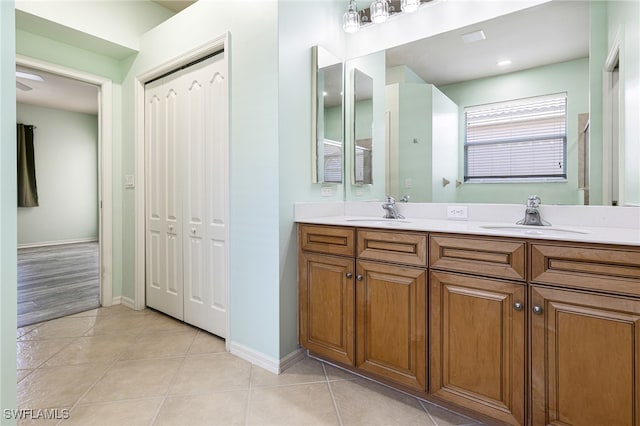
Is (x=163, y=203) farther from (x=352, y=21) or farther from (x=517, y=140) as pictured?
(x=517, y=140)

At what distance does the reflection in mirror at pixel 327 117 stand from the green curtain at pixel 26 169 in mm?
6602

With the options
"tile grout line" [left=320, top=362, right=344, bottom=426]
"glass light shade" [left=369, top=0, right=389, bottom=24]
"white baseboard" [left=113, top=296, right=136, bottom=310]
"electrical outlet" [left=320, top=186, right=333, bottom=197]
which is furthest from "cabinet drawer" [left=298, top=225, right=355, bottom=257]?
"white baseboard" [left=113, top=296, right=136, bottom=310]

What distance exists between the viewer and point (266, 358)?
6.48 feet

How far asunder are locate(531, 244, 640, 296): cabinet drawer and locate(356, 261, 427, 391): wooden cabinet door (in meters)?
0.47

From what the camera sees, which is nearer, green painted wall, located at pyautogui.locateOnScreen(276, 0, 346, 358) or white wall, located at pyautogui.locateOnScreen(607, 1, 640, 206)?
white wall, located at pyautogui.locateOnScreen(607, 1, 640, 206)

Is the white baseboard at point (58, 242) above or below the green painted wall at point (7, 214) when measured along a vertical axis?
below

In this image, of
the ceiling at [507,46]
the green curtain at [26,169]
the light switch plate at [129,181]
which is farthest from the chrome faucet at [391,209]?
the green curtain at [26,169]

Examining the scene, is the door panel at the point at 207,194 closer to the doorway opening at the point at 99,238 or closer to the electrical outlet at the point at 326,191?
the electrical outlet at the point at 326,191

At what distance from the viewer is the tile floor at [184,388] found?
5.00 feet

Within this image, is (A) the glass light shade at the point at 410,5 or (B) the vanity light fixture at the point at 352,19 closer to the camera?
(A) the glass light shade at the point at 410,5

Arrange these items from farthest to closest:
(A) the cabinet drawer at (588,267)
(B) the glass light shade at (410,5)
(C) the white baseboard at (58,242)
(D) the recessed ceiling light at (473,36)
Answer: (C) the white baseboard at (58,242) → (B) the glass light shade at (410,5) → (D) the recessed ceiling light at (473,36) → (A) the cabinet drawer at (588,267)

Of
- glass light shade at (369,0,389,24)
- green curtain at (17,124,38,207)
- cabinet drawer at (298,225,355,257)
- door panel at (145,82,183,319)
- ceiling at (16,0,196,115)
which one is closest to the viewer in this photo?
cabinet drawer at (298,225,355,257)

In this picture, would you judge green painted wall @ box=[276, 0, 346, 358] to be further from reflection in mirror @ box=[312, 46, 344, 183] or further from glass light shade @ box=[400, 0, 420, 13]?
glass light shade @ box=[400, 0, 420, 13]

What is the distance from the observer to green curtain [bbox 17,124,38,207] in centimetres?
595
